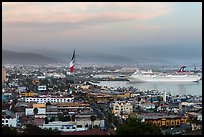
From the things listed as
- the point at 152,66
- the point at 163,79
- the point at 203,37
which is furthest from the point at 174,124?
Answer: the point at 152,66

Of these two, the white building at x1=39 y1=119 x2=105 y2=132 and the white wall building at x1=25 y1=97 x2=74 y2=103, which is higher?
the white wall building at x1=25 y1=97 x2=74 y2=103

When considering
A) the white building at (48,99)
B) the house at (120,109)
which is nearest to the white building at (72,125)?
the house at (120,109)

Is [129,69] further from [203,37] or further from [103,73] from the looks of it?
[203,37]

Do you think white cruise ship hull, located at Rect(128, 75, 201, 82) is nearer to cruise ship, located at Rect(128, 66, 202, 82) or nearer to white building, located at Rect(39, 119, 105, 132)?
cruise ship, located at Rect(128, 66, 202, 82)

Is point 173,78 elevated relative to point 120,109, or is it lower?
elevated

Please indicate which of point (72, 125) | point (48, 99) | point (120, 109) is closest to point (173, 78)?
point (48, 99)

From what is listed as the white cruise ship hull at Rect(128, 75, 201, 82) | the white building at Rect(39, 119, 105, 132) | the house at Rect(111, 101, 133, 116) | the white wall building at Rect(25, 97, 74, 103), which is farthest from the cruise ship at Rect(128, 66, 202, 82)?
the white building at Rect(39, 119, 105, 132)

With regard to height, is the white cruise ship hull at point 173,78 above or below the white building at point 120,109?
above

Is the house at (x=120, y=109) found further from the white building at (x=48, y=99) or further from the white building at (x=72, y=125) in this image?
the white building at (x=48, y=99)

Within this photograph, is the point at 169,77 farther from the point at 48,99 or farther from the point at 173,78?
the point at 48,99

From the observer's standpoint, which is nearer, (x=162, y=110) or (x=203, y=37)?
→ (x=203, y=37)

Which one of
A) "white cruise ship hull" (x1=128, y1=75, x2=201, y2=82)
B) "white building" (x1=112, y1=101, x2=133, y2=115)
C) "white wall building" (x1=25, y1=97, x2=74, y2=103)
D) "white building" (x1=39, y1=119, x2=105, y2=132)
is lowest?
"white building" (x1=39, y1=119, x2=105, y2=132)
